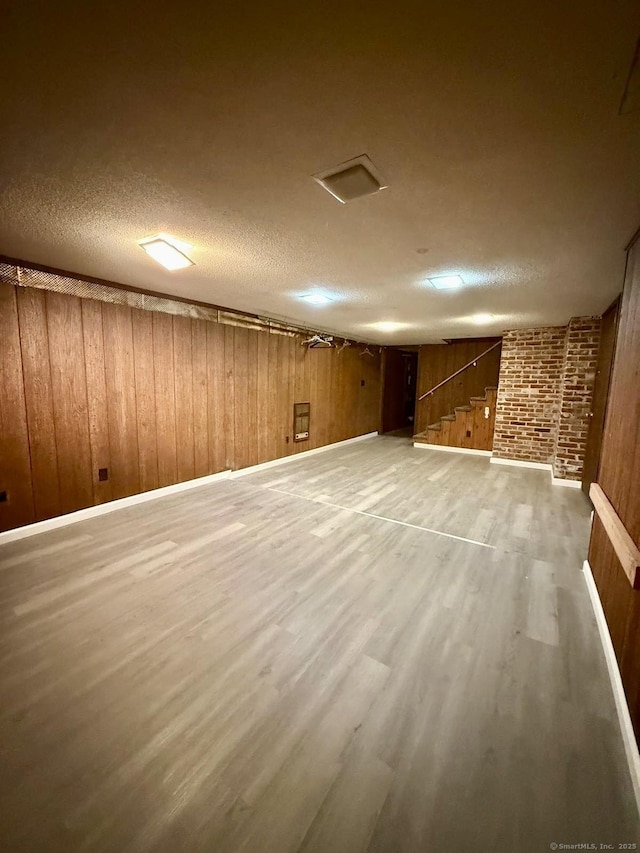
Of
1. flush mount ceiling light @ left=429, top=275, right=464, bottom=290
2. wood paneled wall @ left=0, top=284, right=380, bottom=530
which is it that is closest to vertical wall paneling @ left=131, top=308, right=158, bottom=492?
wood paneled wall @ left=0, top=284, right=380, bottom=530

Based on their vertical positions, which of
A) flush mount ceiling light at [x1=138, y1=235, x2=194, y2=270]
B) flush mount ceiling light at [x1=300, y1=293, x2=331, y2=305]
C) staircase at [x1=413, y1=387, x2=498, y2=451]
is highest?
flush mount ceiling light at [x1=300, y1=293, x2=331, y2=305]

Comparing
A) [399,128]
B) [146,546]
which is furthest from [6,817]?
[399,128]

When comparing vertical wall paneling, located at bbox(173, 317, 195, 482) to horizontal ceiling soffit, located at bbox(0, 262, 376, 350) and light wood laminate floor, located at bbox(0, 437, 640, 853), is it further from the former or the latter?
light wood laminate floor, located at bbox(0, 437, 640, 853)

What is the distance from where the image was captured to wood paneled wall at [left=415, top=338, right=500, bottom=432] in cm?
722

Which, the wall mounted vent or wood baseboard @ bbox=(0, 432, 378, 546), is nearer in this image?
wood baseboard @ bbox=(0, 432, 378, 546)

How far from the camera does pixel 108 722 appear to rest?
138 cm

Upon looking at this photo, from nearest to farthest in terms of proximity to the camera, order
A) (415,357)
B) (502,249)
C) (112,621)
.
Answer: (112,621) < (502,249) < (415,357)

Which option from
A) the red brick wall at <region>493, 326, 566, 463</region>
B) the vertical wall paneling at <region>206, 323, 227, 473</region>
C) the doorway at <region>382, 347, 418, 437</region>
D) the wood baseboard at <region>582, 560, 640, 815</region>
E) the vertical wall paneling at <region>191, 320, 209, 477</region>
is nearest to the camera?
the wood baseboard at <region>582, 560, 640, 815</region>

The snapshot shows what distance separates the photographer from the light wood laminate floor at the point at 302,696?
1.08m

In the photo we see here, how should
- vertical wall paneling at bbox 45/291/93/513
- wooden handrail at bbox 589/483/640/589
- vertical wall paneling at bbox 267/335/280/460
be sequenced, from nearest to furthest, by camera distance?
wooden handrail at bbox 589/483/640/589
vertical wall paneling at bbox 45/291/93/513
vertical wall paneling at bbox 267/335/280/460

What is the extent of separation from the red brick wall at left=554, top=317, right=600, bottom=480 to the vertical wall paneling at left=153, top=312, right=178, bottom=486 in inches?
204

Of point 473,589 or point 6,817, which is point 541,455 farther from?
point 6,817

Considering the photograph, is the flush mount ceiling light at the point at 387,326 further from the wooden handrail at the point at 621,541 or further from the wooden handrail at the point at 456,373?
the wooden handrail at the point at 621,541

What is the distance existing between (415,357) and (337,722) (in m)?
10.2
